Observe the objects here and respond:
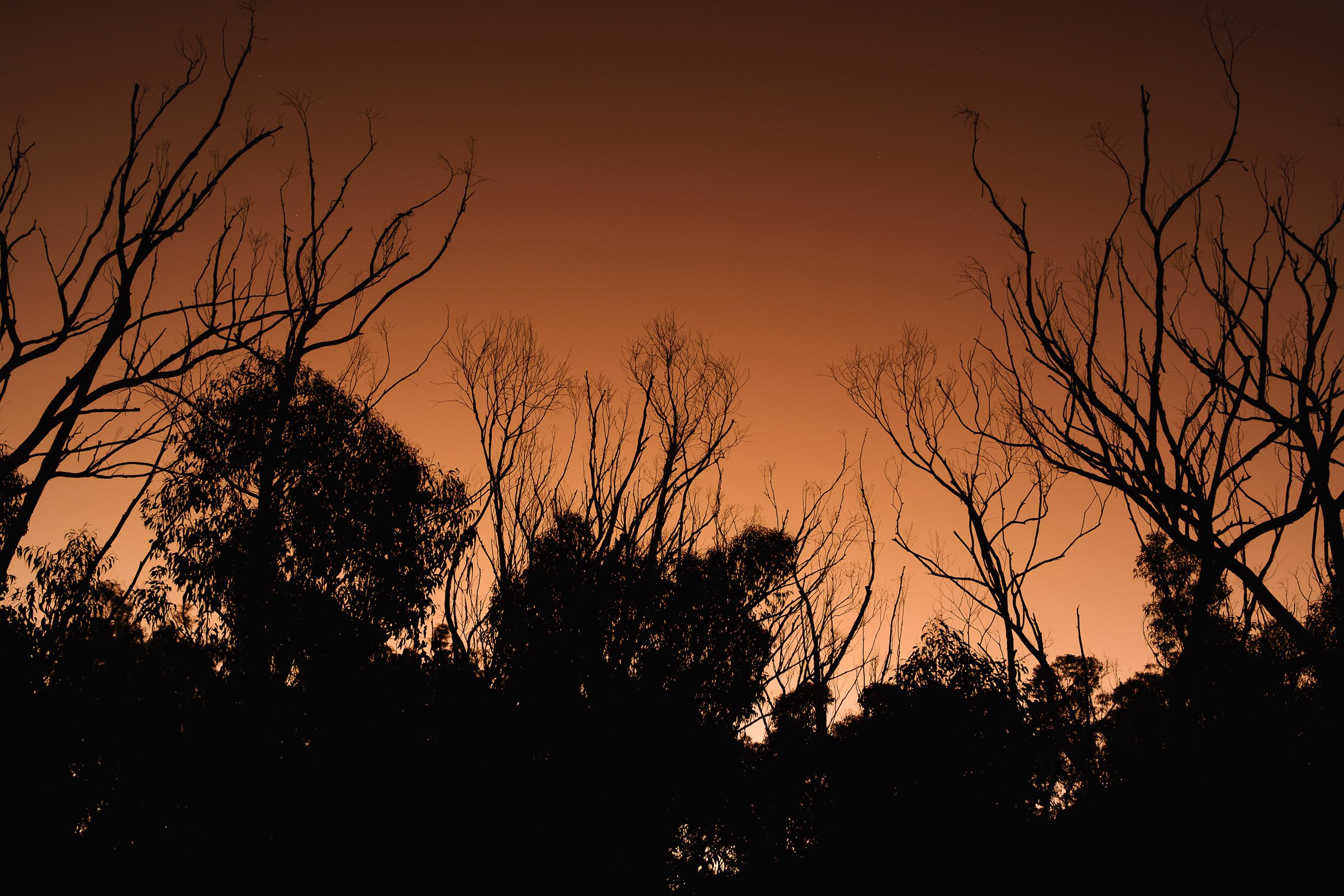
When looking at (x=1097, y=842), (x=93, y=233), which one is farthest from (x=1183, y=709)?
(x=93, y=233)

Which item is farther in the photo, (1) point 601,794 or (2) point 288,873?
(1) point 601,794

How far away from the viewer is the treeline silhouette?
8.78 meters

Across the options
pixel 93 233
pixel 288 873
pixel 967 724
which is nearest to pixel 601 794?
pixel 288 873

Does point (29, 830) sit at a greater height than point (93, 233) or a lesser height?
lesser

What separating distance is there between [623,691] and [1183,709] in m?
9.20

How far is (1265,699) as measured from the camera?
11.7 m

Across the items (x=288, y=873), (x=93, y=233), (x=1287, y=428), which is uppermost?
(x=1287, y=428)

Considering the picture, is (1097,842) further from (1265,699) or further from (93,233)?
(93,233)

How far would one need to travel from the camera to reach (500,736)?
1131cm

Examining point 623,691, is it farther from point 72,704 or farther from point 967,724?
point 72,704

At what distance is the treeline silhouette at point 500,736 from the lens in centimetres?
878

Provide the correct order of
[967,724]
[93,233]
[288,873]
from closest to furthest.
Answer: [93,233] → [288,873] → [967,724]

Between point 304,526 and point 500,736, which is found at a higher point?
point 304,526

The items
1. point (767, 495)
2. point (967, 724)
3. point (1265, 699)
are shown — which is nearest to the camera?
point (1265, 699)
